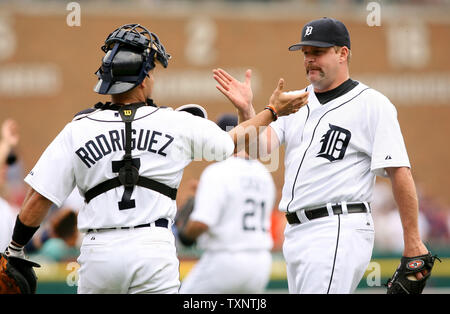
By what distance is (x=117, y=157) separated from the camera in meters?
4.66

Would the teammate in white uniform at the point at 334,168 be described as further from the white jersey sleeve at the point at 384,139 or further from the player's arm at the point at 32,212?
the player's arm at the point at 32,212

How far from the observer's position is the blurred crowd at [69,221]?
7.02 m

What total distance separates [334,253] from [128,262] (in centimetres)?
178

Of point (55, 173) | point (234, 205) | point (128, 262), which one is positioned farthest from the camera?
point (234, 205)

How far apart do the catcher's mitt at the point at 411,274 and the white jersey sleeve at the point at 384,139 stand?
702 mm

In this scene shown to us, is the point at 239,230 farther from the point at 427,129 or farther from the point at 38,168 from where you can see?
the point at 427,129

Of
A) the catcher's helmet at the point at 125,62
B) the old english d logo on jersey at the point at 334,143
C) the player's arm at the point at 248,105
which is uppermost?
the catcher's helmet at the point at 125,62

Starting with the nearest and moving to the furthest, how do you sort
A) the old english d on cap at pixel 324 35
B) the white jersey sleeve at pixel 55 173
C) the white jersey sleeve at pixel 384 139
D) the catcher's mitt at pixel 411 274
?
the white jersey sleeve at pixel 55 173 < the catcher's mitt at pixel 411 274 < the white jersey sleeve at pixel 384 139 < the old english d on cap at pixel 324 35

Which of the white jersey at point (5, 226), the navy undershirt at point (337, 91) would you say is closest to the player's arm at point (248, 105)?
the navy undershirt at point (337, 91)

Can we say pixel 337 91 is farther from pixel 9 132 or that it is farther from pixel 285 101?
pixel 9 132

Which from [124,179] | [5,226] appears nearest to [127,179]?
[124,179]

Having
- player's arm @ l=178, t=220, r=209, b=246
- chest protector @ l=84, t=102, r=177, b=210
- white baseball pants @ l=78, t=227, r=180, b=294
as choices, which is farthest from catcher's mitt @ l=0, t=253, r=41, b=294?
player's arm @ l=178, t=220, r=209, b=246

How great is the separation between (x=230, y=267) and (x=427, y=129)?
22.5 m
